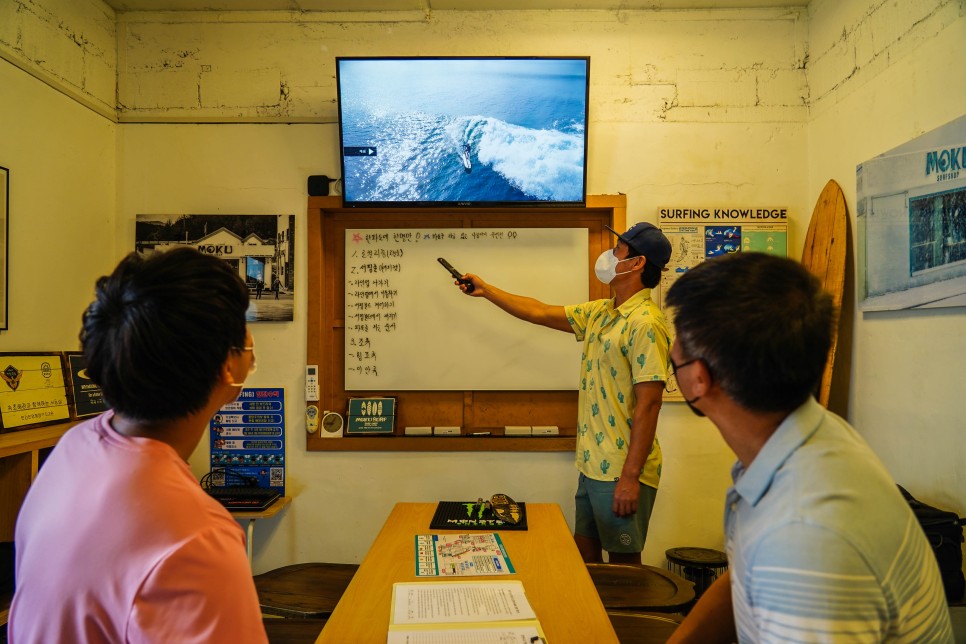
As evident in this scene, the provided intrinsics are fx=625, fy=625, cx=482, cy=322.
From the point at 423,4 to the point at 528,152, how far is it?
3.27 ft

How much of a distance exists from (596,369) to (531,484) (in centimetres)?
101

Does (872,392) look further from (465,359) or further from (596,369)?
(465,359)

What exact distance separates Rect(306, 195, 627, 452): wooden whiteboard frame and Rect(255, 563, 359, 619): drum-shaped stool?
1.10 meters

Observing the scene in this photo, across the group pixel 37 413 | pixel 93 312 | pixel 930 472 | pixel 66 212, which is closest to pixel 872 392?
pixel 930 472

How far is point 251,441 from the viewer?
10.9 feet

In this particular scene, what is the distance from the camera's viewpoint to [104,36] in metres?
3.28

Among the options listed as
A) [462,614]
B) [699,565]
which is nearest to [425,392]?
[699,565]

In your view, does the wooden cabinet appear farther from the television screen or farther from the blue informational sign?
the television screen

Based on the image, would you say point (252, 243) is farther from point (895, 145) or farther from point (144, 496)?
point (895, 145)

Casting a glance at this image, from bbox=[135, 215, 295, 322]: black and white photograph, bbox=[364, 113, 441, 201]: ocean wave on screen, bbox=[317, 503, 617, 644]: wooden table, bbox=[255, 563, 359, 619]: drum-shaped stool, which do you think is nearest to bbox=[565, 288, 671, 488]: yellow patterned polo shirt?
bbox=[317, 503, 617, 644]: wooden table

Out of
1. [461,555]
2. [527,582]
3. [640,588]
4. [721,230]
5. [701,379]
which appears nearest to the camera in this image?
[701,379]

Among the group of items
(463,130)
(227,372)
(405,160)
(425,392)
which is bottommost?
(425,392)

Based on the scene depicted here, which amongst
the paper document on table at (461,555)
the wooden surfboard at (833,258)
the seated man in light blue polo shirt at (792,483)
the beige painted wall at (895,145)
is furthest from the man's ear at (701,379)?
the wooden surfboard at (833,258)

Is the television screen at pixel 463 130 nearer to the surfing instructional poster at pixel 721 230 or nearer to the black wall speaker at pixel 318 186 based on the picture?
the black wall speaker at pixel 318 186
